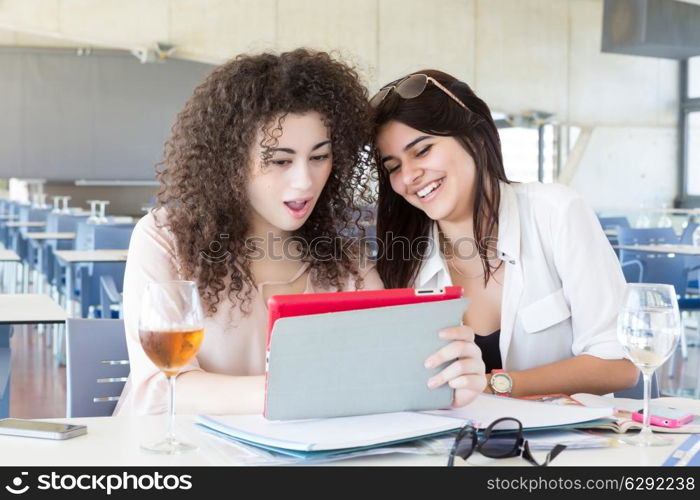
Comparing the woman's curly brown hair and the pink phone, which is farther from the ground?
the woman's curly brown hair

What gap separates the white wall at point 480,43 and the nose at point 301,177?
7.63 meters

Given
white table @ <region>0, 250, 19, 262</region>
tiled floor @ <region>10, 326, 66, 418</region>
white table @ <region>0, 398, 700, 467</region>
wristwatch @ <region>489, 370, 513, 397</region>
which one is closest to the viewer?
white table @ <region>0, 398, 700, 467</region>

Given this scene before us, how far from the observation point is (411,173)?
1810 millimetres

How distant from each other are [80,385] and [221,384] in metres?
0.42

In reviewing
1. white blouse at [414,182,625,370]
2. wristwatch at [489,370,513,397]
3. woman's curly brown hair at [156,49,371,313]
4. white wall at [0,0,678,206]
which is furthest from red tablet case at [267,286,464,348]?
white wall at [0,0,678,206]

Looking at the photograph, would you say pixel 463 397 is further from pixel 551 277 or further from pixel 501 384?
pixel 551 277

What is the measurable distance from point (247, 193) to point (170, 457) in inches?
29.1

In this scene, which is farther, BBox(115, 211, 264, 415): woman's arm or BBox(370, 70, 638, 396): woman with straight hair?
BBox(370, 70, 638, 396): woman with straight hair

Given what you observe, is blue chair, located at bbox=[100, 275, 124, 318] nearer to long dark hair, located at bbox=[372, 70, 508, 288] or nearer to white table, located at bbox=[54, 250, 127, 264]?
white table, located at bbox=[54, 250, 127, 264]

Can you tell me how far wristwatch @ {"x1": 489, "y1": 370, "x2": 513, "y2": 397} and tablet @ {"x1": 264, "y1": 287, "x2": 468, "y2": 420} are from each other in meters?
0.37

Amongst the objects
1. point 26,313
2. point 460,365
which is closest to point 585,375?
point 460,365

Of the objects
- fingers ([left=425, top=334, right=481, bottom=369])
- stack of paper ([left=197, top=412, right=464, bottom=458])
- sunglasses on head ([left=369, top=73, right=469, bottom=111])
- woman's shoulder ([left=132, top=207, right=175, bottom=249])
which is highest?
sunglasses on head ([left=369, top=73, right=469, bottom=111])

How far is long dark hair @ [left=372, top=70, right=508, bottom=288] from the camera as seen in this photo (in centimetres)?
182

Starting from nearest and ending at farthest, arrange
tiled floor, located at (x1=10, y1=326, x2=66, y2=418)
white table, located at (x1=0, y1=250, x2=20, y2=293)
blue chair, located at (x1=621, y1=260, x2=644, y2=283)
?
tiled floor, located at (x1=10, y1=326, x2=66, y2=418)
blue chair, located at (x1=621, y1=260, x2=644, y2=283)
white table, located at (x1=0, y1=250, x2=20, y2=293)
